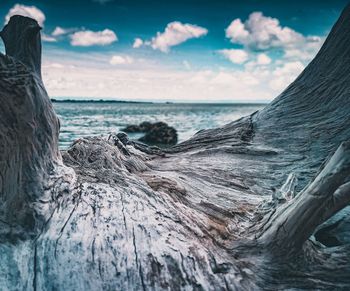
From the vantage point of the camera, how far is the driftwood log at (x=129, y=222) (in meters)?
3.03

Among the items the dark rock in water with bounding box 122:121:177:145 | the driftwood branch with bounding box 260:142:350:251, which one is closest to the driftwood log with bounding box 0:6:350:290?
the driftwood branch with bounding box 260:142:350:251

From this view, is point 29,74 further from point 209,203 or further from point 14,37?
point 209,203

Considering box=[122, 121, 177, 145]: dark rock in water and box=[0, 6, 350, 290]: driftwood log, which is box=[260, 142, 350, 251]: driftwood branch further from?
box=[122, 121, 177, 145]: dark rock in water

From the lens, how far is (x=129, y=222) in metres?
3.44

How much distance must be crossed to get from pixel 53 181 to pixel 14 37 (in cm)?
156

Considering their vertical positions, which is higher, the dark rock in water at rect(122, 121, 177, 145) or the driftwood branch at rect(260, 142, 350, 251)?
the driftwood branch at rect(260, 142, 350, 251)

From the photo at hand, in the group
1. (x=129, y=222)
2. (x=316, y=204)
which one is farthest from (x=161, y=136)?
(x=316, y=204)

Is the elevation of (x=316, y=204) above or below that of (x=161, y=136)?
above

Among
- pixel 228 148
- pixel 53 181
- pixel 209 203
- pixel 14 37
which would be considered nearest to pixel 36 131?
pixel 53 181

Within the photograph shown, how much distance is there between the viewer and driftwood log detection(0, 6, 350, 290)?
9.93ft

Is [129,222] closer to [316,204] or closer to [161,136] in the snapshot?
[316,204]

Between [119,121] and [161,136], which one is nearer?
[161,136]

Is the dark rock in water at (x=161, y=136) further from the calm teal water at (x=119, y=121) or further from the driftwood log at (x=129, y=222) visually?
the driftwood log at (x=129, y=222)

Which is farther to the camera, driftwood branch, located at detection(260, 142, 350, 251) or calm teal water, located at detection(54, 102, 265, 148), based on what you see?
calm teal water, located at detection(54, 102, 265, 148)
